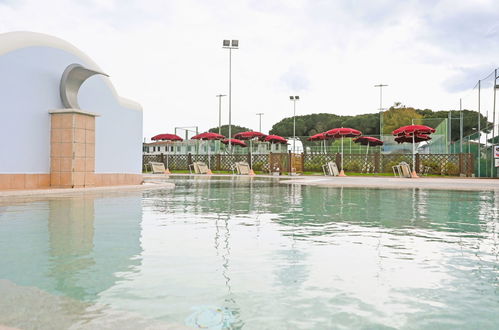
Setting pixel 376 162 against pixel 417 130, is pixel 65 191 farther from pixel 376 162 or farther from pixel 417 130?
pixel 376 162

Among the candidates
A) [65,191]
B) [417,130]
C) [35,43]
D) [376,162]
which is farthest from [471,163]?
[35,43]

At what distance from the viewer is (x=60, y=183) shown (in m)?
12.1

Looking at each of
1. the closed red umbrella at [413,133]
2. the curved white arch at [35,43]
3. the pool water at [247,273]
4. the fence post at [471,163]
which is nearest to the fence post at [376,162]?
the closed red umbrella at [413,133]

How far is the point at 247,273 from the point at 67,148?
33.7ft

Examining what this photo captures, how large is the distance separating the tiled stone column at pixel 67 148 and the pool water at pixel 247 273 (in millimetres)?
6060

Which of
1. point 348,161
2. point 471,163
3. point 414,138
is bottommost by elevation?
point 471,163

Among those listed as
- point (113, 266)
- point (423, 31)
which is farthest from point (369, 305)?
point (423, 31)

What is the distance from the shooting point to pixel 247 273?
3.23 meters

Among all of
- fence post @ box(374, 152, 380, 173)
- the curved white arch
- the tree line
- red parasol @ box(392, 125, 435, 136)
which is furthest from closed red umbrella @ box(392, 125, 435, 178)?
the tree line

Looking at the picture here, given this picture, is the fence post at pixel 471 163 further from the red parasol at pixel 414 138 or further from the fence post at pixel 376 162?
the fence post at pixel 376 162

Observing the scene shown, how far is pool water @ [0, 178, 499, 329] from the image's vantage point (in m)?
2.31

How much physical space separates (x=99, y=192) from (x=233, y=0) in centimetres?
801

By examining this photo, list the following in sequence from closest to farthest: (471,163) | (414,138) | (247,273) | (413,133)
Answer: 1. (247,273)
2. (413,133)
3. (414,138)
4. (471,163)

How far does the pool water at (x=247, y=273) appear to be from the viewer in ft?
7.57
